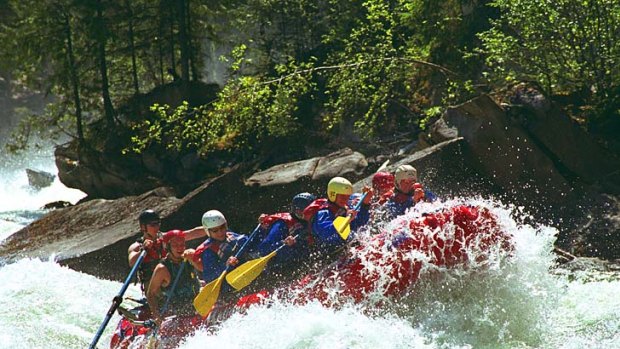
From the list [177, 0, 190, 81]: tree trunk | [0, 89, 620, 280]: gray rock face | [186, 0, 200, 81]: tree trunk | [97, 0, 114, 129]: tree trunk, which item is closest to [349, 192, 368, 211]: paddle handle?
[0, 89, 620, 280]: gray rock face

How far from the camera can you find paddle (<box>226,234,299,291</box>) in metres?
9.26

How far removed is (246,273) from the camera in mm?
9258

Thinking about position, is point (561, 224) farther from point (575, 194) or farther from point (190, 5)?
point (190, 5)

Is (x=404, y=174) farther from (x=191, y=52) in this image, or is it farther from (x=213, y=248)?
(x=191, y=52)

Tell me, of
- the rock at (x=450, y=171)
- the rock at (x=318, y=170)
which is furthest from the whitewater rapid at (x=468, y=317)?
the rock at (x=318, y=170)

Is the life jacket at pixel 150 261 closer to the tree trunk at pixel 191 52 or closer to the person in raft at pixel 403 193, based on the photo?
the person in raft at pixel 403 193

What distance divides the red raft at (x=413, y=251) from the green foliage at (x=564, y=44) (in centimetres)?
619

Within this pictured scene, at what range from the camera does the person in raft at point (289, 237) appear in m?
9.45

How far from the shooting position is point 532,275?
892 cm

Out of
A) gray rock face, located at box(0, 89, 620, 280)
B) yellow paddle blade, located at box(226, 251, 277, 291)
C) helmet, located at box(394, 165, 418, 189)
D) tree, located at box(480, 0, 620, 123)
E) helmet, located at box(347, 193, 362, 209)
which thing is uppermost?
tree, located at box(480, 0, 620, 123)

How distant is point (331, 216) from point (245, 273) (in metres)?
1.01

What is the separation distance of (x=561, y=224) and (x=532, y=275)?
401 centimetres

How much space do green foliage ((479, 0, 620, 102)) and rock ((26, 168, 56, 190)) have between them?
16.4 m

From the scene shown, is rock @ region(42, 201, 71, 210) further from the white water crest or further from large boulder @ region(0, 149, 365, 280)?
the white water crest
